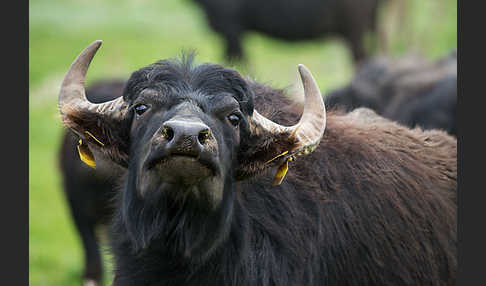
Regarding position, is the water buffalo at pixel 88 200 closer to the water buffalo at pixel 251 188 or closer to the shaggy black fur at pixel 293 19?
the water buffalo at pixel 251 188

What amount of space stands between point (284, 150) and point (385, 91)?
6.82m

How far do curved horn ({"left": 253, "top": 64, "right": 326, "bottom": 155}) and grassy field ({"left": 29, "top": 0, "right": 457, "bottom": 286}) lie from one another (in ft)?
19.6

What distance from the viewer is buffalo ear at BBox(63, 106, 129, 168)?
194 inches

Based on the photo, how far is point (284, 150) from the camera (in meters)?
4.86

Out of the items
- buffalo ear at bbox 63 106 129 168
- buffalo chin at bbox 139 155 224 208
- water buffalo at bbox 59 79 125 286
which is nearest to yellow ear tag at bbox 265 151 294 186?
buffalo chin at bbox 139 155 224 208

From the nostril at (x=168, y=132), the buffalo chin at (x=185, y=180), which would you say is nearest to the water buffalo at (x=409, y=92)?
the buffalo chin at (x=185, y=180)

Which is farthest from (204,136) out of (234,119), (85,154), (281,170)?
(85,154)

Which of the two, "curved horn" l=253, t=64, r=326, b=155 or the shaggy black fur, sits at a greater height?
the shaggy black fur

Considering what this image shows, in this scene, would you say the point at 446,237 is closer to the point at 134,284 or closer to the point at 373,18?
the point at 134,284

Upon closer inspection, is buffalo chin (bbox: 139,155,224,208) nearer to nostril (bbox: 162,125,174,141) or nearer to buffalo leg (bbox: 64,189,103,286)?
nostril (bbox: 162,125,174,141)

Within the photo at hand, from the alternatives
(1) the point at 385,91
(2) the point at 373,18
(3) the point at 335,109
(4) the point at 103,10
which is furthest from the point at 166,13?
(3) the point at 335,109

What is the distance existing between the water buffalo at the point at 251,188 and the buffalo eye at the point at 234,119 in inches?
0.4

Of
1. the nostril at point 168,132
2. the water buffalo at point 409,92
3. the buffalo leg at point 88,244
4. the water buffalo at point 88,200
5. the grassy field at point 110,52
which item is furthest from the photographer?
the grassy field at point 110,52

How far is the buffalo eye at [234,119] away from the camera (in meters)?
4.68
